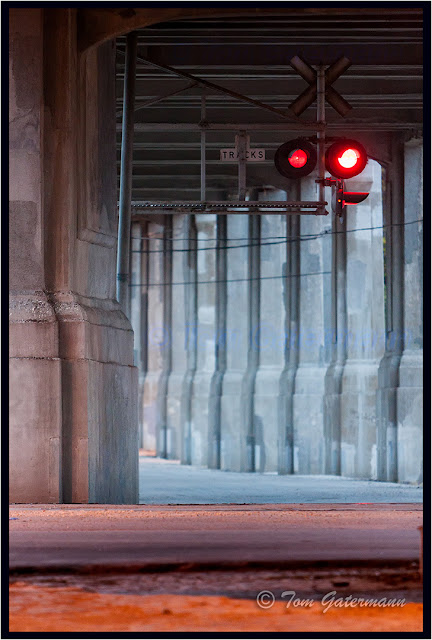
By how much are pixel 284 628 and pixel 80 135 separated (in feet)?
27.2

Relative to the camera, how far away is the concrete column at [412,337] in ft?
94.3

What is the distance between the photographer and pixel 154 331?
50625mm

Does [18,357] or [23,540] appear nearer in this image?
[23,540]

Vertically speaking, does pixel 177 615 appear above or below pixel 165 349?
below

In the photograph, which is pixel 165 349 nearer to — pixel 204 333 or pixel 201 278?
pixel 204 333

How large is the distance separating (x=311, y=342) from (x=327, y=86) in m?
16.1

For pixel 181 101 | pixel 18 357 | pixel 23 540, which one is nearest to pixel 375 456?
pixel 181 101

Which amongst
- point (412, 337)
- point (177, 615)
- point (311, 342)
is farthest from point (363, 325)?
point (177, 615)

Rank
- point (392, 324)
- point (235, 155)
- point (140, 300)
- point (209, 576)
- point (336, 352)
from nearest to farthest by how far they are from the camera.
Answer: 1. point (209, 576)
2. point (235, 155)
3. point (392, 324)
4. point (336, 352)
5. point (140, 300)

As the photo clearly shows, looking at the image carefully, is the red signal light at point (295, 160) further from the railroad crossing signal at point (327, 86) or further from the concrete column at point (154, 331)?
the concrete column at point (154, 331)

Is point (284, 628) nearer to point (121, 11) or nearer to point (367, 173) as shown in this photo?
point (121, 11)

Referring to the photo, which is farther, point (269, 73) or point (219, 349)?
point (219, 349)

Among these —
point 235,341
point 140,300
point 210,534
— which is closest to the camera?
point 210,534

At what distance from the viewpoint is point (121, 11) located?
49.2 feet
